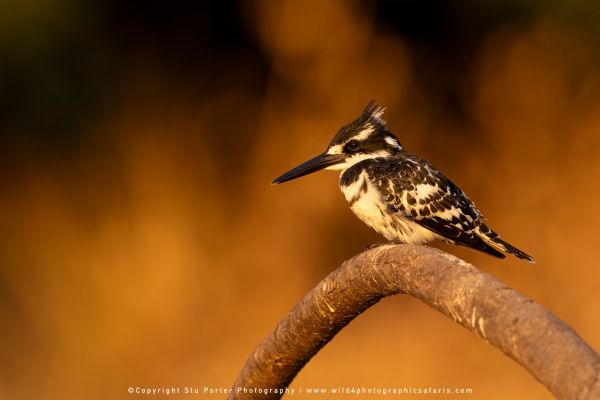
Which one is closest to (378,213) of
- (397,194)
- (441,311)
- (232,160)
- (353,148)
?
(397,194)

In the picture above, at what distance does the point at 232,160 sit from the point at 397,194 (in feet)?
7.10

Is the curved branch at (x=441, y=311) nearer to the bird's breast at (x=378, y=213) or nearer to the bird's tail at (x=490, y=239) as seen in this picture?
the bird's breast at (x=378, y=213)

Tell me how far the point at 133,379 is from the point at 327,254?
3.92 feet

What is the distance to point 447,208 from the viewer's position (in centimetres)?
295

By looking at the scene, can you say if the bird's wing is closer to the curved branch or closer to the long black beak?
the long black beak

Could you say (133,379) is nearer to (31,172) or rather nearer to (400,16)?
(31,172)

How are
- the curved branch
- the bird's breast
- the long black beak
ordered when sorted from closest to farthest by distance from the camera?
1. the curved branch
2. the bird's breast
3. the long black beak

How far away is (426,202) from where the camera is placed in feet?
9.55

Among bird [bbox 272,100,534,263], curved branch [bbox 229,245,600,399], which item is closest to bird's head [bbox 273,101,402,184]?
bird [bbox 272,100,534,263]

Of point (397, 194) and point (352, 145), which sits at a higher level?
point (352, 145)

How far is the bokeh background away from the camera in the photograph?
4.61 metres

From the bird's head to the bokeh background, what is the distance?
1647 millimetres

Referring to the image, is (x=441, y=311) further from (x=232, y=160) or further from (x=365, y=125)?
(x=232, y=160)

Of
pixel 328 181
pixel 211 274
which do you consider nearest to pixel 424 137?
pixel 328 181
